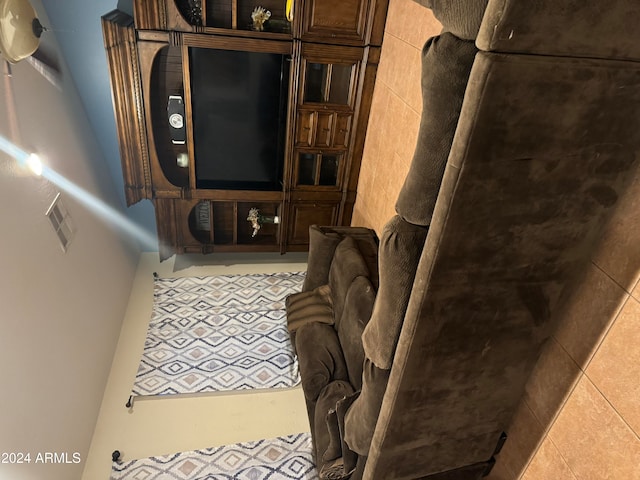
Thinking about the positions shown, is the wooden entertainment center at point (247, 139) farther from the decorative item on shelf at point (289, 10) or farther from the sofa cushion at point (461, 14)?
the sofa cushion at point (461, 14)

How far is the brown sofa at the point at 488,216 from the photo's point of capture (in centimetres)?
78

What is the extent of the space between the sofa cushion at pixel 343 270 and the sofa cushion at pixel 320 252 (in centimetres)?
5

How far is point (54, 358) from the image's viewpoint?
6.04 feet

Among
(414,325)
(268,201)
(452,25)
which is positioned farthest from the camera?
(268,201)

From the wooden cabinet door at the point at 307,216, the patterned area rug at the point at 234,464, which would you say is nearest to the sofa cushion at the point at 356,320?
the patterned area rug at the point at 234,464

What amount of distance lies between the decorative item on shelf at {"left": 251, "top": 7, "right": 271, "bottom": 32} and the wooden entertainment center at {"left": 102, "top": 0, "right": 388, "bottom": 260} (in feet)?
0.17

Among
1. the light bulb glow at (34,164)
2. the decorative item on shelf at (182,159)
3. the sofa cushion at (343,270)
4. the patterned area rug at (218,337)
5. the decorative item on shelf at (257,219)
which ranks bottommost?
the patterned area rug at (218,337)

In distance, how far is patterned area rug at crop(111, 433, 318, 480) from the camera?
1935mm

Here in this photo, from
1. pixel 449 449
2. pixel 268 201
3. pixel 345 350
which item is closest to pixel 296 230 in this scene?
pixel 268 201

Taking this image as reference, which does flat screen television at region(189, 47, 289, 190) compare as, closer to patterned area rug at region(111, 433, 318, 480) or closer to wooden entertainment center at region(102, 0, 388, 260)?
wooden entertainment center at region(102, 0, 388, 260)

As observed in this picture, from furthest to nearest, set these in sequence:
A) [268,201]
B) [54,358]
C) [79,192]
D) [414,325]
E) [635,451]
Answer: [268,201] < [79,192] < [54,358] < [414,325] < [635,451]

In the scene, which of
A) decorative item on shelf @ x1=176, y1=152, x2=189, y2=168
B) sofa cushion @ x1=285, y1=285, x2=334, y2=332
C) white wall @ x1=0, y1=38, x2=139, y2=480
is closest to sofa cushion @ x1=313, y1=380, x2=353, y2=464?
sofa cushion @ x1=285, y1=285, x2=334, y2=332

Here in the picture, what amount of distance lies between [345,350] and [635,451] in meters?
1.26

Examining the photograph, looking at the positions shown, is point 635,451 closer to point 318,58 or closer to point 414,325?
point 414,325
